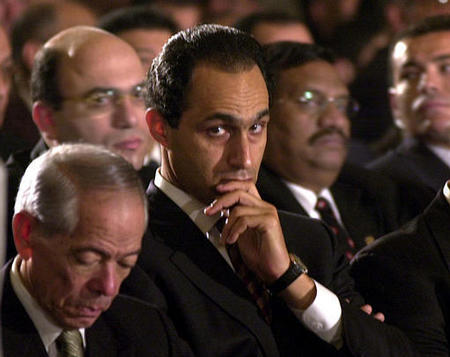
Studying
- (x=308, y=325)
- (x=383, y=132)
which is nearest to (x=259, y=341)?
(x=308, y=325)

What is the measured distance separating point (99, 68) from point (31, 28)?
106 centimetres

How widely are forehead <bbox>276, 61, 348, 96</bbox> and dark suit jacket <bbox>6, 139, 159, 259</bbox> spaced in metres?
0.52

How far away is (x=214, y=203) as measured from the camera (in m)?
2.30

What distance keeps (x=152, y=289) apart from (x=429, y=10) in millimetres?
3210

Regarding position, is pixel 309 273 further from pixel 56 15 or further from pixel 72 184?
pixel 56 15

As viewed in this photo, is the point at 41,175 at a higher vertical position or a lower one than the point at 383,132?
higher

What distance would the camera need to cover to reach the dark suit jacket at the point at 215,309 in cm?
230

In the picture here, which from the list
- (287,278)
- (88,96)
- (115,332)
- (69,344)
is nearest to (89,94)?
(88,96)

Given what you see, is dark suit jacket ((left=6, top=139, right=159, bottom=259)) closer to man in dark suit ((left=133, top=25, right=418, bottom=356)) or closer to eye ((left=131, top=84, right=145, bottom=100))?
eye ((left=131, top=84, right=145, bottom=100))

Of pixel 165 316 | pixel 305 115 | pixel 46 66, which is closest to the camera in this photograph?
pixel 165 316

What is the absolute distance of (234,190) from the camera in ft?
7.70

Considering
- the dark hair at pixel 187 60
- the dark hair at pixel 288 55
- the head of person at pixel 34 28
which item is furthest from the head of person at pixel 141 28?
the dark hair at pixel 187 60

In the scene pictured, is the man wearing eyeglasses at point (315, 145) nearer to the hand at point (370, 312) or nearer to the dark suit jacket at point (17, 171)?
the dark suit jacket at point (17, 171)

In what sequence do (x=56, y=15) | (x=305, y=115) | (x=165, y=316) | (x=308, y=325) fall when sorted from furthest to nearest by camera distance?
1. (x=56, y=15)
2. (x=305, y=115)
3. (x=308, y=325)
4. (x=165, y=316)
